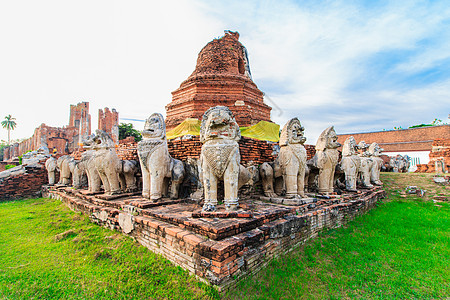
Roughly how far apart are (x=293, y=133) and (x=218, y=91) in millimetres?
5983

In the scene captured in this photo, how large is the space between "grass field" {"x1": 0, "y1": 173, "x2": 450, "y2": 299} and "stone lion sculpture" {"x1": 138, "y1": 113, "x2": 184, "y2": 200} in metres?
1.18

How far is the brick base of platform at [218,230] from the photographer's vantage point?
2.67 metres

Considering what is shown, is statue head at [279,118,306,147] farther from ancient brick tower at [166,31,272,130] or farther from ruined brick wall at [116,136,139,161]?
ruined brick wall at [116,136,139,161]

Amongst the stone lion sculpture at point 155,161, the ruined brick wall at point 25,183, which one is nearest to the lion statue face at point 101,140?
the stone lion sculpture at point 155,161

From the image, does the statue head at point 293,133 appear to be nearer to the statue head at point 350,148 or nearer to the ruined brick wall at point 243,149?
the ruined brick wall at point 243,149

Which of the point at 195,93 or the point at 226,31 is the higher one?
the point at 226,31

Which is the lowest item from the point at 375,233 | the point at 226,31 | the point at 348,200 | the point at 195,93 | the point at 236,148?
the point at 375,233

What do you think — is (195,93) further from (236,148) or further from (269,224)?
(269,224)

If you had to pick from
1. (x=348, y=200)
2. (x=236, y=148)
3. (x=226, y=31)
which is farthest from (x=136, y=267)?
(x=226, y=31)

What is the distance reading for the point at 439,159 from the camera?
47.2ft

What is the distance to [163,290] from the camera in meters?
2.68

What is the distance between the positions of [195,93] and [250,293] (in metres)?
8.70

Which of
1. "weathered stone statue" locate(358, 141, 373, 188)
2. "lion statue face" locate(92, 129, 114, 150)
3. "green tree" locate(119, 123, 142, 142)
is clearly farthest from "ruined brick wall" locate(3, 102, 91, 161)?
"weathered stone statue" locate(358, 141, 373, 188)

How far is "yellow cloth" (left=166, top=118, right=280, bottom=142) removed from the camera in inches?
328
